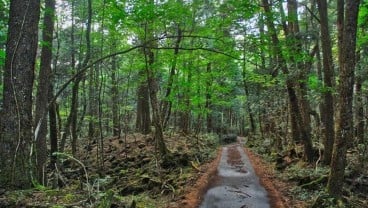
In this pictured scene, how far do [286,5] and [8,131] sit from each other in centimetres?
1410

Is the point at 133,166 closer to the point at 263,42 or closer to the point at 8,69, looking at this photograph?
the point at 263,42

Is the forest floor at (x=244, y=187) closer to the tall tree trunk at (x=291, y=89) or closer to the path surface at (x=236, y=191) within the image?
the path surface at (x=236, y=191)

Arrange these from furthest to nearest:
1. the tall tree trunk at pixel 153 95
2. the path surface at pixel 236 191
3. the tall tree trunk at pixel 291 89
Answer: the tall tree trunk at pixel 153 95, the tall tree trunk at pixel 291 89, the path surface at pixel 236 191

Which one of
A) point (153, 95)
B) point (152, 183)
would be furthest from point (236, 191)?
point (153, 95)

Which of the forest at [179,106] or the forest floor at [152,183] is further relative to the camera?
the forest at [179,106]

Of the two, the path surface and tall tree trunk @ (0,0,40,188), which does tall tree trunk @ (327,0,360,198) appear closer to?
the path surface

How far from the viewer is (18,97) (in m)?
7.26

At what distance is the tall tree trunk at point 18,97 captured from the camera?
7.14 metres

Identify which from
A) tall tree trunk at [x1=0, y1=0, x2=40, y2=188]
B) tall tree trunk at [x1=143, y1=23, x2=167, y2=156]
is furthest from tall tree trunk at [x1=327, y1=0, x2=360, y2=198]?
tall tree trunk at [x1=143, y1=23, x2=167, y2=156]

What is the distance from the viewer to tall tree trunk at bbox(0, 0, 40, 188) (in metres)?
7.14

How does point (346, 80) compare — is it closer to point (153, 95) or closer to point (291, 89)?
point (291, 89)

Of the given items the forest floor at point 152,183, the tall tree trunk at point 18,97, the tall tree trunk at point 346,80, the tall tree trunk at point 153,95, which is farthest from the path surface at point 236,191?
the tall tree trunk at point 18,97

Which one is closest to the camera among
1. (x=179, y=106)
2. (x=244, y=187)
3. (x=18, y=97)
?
(x=18, y=97)

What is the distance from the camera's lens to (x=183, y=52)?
19.6 meters
